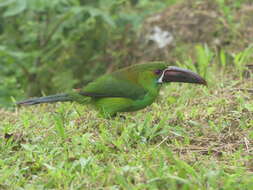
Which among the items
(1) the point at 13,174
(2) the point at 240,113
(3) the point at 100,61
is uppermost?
(1) the point at 13,174

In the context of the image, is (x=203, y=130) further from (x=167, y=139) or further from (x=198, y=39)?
(x=198, y=39)

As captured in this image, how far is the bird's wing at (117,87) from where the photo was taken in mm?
5203

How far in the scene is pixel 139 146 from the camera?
4.21 m

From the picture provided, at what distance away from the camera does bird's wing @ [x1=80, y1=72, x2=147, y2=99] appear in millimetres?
5203

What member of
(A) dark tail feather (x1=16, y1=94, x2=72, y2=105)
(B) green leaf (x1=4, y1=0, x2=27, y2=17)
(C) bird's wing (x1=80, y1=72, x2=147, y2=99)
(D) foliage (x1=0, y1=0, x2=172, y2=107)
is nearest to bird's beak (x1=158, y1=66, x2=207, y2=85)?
(C) bird's wing (x1=80, y1=72, x2=147, y2=99)

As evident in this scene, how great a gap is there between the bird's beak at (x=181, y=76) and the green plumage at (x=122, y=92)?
66mm

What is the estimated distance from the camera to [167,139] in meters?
4.40

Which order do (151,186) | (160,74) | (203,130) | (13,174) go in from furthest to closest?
1. (160,74)
2. (203,130)
3. (13,174)
4. (151,186)

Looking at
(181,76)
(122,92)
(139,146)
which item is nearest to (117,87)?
(122,92)

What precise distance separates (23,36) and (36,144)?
14.4ft

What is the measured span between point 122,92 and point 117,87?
8cm

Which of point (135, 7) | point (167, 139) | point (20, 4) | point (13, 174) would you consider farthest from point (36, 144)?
point (135, 7)

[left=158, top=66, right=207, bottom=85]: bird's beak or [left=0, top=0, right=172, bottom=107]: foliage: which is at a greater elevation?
[left=158, top=66, right=207, bottom=85]: bird's beak

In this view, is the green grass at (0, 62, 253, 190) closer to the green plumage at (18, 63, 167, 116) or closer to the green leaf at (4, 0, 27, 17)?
the green plumage at (18, 63, 167, 116)
